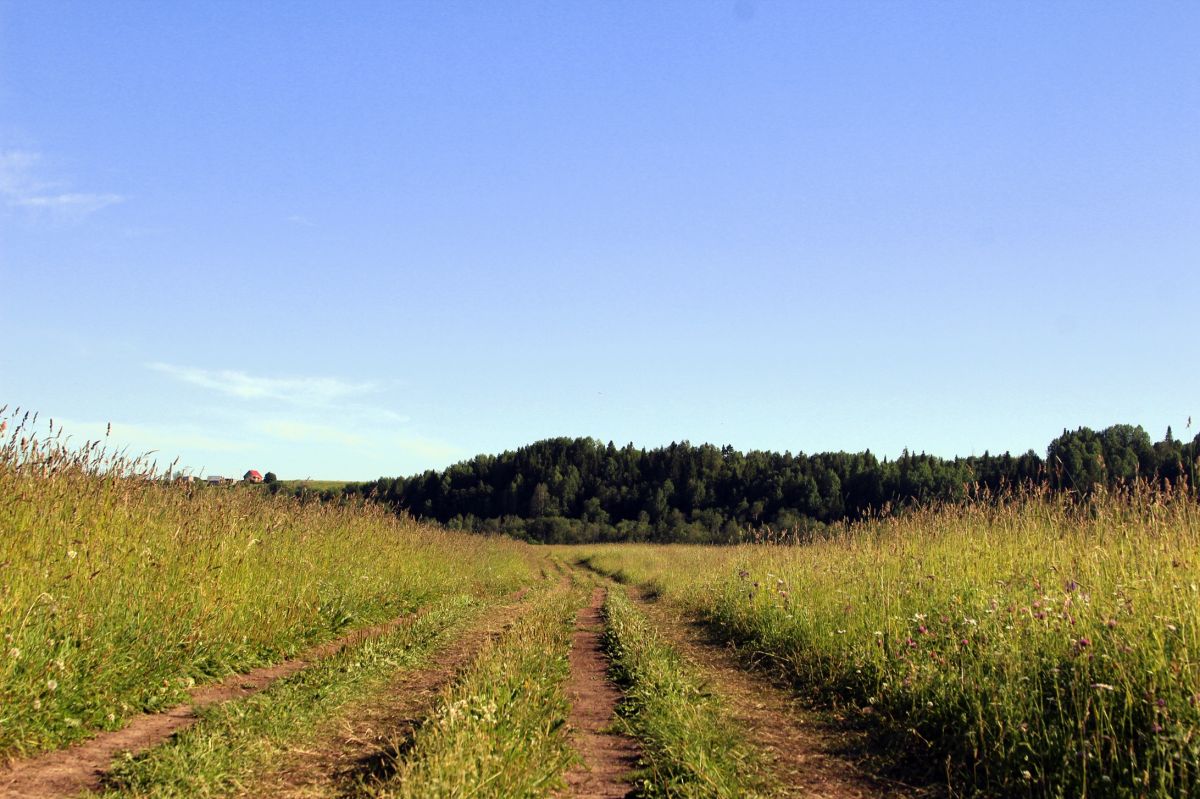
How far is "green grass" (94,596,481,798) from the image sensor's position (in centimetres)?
496

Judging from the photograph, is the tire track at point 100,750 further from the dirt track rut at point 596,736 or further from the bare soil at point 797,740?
the bare soil at point 797,740

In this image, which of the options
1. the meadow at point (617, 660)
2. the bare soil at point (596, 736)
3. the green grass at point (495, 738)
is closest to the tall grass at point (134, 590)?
the meadow at point (617, 660)

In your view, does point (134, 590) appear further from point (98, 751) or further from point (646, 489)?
point (646, 489)

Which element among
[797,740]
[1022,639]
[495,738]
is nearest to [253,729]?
[495,738]

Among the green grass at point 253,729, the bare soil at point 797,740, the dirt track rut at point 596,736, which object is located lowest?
the bare soil at point 797,740

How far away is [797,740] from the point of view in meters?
7.00

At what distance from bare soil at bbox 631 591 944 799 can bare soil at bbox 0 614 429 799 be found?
15.0 ft

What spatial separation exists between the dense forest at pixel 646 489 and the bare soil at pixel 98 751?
208ft

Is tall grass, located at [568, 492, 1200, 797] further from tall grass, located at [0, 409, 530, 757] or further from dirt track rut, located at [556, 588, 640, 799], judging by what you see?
tall grass, located at [0, 409, 530, 757]

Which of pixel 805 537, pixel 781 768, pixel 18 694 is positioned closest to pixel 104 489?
pixel 18 694

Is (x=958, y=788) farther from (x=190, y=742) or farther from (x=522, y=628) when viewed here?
(x=522, y=628)

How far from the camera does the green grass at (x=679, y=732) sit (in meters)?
5.21

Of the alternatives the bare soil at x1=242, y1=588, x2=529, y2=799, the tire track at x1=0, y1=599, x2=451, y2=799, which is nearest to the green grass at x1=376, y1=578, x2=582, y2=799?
the bare soil at x1=242, y1=588, x2=529, y2=799

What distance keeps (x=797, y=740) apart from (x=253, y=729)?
448 centimetres
